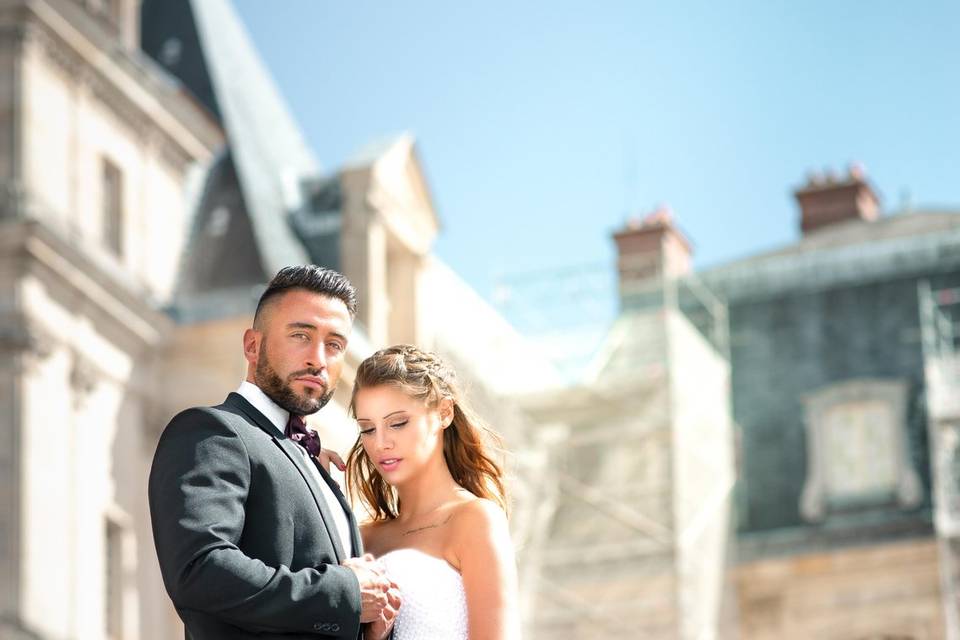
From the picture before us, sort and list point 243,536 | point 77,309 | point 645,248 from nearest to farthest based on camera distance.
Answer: point 243,536, point 77,309, point 645,248

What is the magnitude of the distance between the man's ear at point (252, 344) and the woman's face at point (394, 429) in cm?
28

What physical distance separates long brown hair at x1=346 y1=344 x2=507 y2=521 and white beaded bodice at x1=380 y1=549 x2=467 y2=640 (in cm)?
29

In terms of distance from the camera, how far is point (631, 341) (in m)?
21.9

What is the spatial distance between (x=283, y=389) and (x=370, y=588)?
478 mm

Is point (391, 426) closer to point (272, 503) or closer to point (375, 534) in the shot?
point (375, 534)

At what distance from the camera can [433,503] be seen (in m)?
4.62

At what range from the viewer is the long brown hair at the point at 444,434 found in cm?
455

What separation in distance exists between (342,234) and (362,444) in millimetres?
13451

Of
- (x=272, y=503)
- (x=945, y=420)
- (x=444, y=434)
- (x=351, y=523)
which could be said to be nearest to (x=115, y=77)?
(x=945, y=420)

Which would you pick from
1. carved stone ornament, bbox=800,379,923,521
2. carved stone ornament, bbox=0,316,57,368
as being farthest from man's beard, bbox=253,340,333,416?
carved stone ornament, bbox=800,379,923,521

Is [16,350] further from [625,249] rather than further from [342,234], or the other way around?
[625,249]

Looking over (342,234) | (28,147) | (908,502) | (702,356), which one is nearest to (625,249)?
(702,356)

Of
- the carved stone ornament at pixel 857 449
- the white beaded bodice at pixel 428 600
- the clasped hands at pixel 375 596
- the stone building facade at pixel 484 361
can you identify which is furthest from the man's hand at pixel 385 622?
the carved stone ornament at pixel 857 449

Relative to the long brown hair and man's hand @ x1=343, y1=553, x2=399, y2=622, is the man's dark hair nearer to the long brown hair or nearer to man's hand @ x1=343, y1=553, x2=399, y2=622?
the long brown hair
